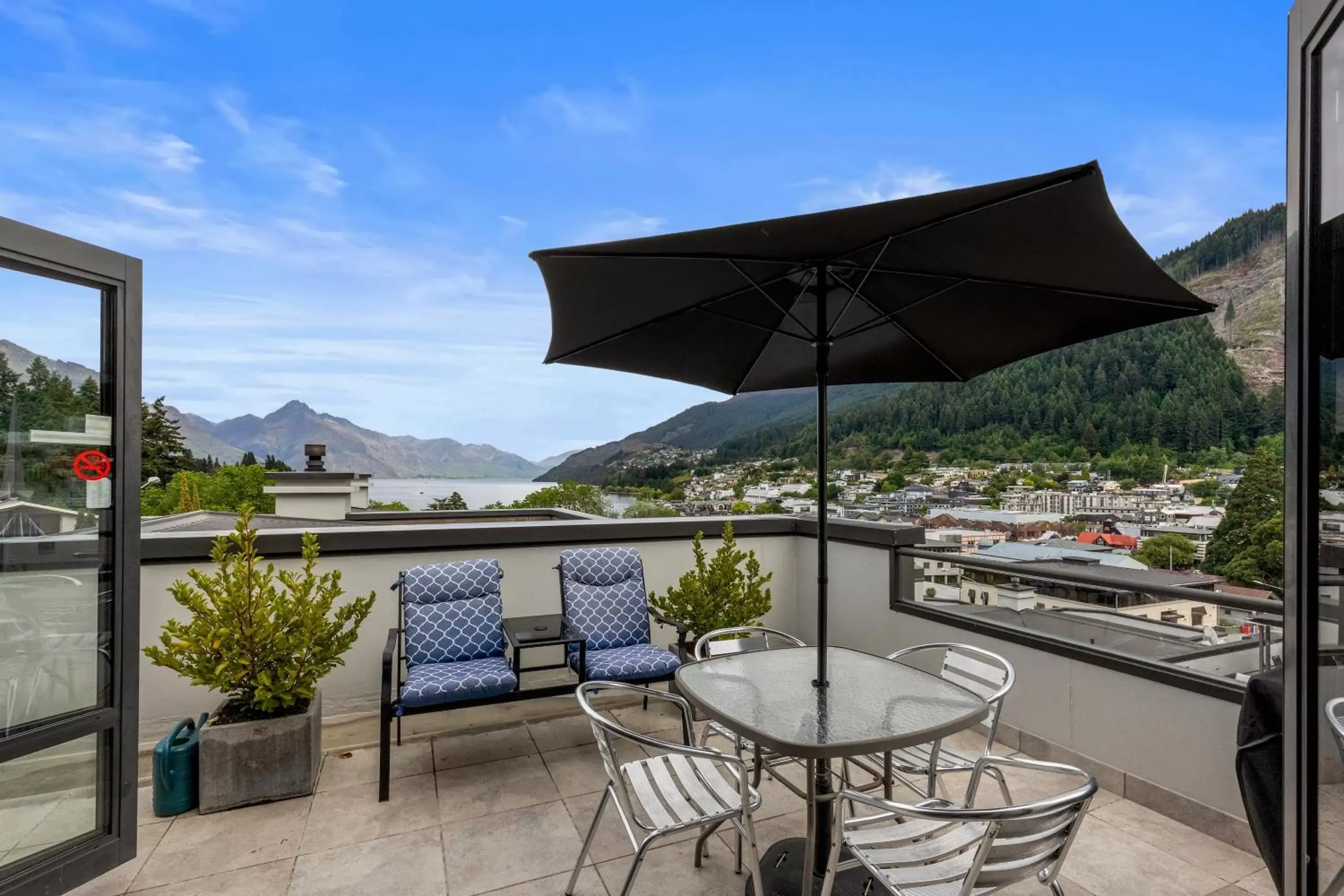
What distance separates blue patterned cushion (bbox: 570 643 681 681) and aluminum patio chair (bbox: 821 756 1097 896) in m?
1.76

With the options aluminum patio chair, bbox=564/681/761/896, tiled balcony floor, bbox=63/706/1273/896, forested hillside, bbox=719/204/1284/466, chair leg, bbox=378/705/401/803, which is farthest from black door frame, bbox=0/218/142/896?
forested hillside, bbox=719/204/1284/466

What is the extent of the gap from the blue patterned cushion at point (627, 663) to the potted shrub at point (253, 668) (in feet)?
4.10

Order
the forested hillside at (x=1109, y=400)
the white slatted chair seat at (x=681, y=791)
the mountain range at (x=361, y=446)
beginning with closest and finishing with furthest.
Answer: the white slatted chair seat at (x=681, y=791) < the forested hillside at (x=1109, y=400) < the mountain range at (x=361, y=446)

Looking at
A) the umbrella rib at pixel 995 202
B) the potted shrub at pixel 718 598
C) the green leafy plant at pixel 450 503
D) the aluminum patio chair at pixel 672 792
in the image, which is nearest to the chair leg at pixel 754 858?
the aluminum patio chair at pixel 672 792

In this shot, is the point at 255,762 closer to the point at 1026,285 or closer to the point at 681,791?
the point at 681,791

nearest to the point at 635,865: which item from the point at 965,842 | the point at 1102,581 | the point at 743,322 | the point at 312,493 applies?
the point at 965,842

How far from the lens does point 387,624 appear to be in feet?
13.3

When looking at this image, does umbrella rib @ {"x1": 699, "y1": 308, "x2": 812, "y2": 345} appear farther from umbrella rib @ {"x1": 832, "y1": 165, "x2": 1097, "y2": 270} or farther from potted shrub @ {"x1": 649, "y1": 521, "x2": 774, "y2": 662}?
potted shrub @ {"x1": 649, "y1": 521, "x2": 774, "y2": 662}

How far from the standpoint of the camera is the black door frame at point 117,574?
7.67 feet

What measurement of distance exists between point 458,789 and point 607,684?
1.31m

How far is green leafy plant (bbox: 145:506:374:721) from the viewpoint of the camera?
2971mm

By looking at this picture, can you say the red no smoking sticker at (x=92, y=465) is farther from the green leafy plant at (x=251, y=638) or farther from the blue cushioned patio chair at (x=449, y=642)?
the blue cushioned patio chair at (x=449, y=642)

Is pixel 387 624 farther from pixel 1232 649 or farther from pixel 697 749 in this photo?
pixel 1232 649

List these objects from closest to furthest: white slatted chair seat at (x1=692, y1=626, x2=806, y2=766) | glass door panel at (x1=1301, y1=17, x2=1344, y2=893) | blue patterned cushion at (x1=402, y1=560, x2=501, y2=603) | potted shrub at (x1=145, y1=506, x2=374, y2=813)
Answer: glass door panel at (x1=1301, y1=17, x2=1344, y2=893)
white slatted chair seat at (x1=692, y1=626, x2=806, y2=766)
potted shrub at (x1=145, y1=506, x2=374, y2=813)
blue patterned cushion at (x1=402, y1=560, x2=501, y2=603)
